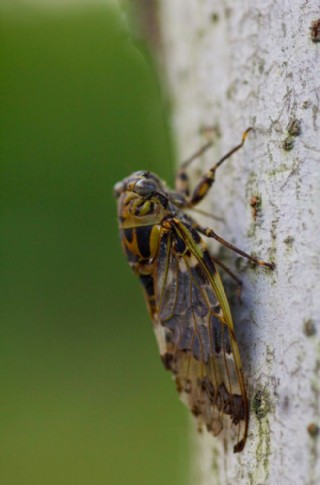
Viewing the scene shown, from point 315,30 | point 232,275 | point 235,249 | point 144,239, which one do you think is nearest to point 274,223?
point 235,249

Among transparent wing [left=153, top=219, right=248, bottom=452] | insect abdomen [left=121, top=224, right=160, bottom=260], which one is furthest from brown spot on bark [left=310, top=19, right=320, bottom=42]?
insect abdomen [left=121, top=224, right=160, bottom=260]

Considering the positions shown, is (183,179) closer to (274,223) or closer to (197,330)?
(197,330)

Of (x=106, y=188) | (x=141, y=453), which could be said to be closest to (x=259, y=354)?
(x=141, y=453)

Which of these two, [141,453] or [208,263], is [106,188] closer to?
[141,453]

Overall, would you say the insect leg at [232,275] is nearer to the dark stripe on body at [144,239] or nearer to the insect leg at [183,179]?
the dark stripe on body at [144,239]

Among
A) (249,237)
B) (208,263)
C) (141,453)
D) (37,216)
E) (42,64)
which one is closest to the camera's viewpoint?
(249,237)

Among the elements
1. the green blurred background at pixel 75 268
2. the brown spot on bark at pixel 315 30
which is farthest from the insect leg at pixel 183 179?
the green blurred background at pixel 75 268
